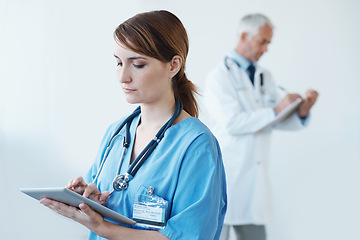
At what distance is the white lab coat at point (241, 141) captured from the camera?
2523 mm

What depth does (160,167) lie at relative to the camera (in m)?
1.25

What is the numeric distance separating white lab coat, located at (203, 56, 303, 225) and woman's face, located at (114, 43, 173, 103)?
131 cm

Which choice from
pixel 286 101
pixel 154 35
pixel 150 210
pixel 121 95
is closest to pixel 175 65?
pixel 154 35

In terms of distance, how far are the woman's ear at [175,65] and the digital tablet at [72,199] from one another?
16.6 inches

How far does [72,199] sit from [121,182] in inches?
7.4

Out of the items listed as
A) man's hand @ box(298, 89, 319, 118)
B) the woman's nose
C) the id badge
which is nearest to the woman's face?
the woman's nose

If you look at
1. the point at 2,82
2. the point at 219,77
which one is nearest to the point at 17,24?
the point at 2,82

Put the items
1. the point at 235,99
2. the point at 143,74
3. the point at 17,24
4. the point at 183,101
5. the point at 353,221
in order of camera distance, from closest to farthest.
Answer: the point at 143,74 < the point at 183,101 < the point at 235,99 < the point at 17,24 < the point at 353,221

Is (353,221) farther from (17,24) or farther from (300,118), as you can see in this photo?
(17,24)

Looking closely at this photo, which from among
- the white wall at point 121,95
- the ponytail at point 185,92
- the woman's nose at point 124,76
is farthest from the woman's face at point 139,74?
the white wall at point 121,95

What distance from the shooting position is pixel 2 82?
11.8 feet

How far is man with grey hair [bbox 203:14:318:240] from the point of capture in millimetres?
2529

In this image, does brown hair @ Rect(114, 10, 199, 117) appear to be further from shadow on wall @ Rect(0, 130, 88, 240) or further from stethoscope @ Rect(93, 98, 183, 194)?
shadow on wall @ Rect(0, 130, 88, 240)

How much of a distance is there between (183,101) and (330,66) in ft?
9.28
